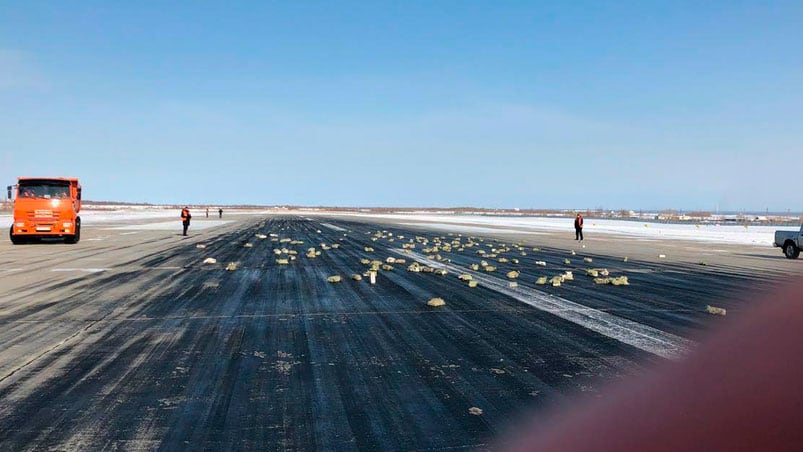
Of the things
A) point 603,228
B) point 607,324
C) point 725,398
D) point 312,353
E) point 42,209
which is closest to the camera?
point 725,398

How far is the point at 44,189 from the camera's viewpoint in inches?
1011

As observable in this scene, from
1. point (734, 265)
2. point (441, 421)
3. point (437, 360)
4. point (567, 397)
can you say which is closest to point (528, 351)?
point (437, 360)

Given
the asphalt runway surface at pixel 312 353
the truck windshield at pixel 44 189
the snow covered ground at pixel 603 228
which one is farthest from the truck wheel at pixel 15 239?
the snow covered ground at pixel 603 228

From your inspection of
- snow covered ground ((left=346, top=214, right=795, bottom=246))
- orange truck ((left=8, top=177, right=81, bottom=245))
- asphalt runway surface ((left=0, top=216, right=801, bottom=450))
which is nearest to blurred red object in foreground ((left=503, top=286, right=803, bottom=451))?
asphalt runway surface ((left=0, top=216, right=801, bottom=450))

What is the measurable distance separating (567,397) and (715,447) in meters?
3.80

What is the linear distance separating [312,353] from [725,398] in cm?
590

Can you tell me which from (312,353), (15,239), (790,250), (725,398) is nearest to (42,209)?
(15,239)

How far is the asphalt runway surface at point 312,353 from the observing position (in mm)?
4648

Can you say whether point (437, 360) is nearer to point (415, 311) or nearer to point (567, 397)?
point (567, 397)

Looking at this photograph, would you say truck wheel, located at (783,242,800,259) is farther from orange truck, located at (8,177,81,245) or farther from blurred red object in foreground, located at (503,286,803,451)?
orange truck, located at (8,177,81,245)

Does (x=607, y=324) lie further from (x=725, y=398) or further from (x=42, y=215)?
(x=42, y=215)

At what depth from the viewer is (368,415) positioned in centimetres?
493

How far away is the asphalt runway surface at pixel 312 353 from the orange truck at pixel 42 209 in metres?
11.7

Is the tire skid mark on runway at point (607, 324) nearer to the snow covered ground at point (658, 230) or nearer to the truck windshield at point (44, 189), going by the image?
the truck windshield at point (44, 189)
